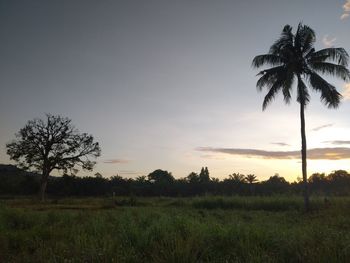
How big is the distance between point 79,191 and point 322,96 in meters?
53.8

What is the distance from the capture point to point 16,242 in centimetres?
828

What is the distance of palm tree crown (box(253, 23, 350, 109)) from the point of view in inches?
952

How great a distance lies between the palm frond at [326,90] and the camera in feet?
78.4

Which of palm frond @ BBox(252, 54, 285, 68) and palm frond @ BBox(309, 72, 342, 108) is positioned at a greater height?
palm frond @ BBox(252, 54, 285, 68)

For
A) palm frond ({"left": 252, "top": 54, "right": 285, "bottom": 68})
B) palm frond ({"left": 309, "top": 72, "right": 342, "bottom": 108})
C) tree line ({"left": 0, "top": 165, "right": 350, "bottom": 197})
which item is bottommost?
tree line ({"left": 0, "top": 165, "right": 350, "bottom": 197})

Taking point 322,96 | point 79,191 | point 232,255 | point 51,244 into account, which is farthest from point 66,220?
point 79,191

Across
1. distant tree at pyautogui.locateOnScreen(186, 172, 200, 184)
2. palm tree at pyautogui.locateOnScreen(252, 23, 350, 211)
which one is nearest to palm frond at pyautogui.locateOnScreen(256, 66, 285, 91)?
palm tree at pyautogui.locateOnScreen(252, 23, 350, 211)

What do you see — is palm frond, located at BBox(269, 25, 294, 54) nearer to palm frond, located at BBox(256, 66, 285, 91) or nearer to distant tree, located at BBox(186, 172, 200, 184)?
palm frond, located at BBox(256, 66, 285, 91)

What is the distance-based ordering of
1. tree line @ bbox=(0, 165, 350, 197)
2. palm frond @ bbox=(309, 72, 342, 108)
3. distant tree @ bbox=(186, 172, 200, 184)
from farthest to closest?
distant tree @ bbox=(186, 172, 200, 184) < tree line @ bbox=(0, 165, 350, 197) < palm frond @ bbox=(309, 72, 342, 108)

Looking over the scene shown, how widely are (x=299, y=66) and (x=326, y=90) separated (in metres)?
2.91

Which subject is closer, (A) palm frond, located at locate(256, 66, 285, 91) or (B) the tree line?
(A) palm frond, located at locate(256, 66, 285, 91)

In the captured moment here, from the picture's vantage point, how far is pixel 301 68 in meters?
25.8

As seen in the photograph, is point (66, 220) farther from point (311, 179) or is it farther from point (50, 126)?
point (311, 179)

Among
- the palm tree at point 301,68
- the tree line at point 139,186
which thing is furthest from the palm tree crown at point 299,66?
the tree line at point 139,186
